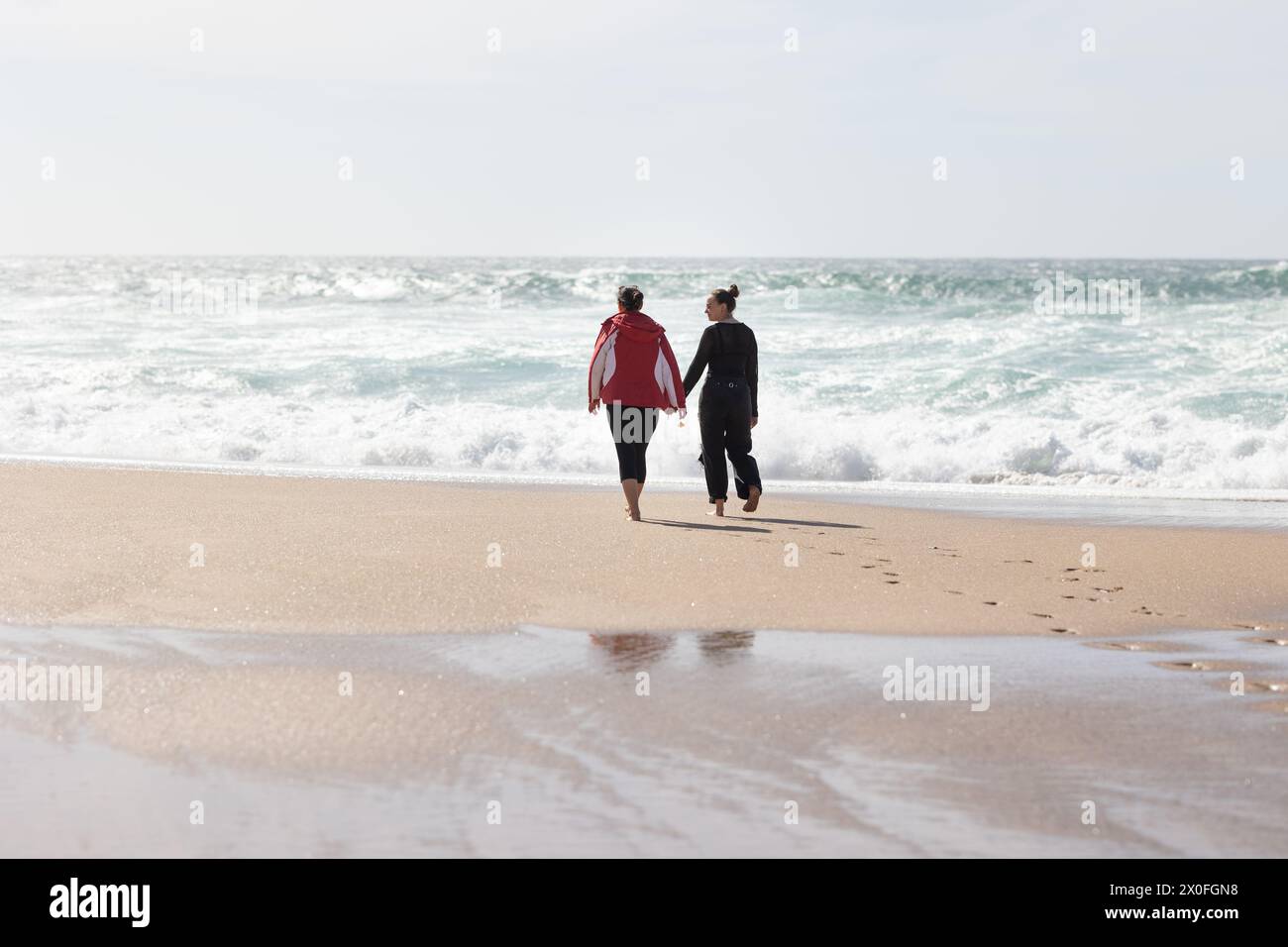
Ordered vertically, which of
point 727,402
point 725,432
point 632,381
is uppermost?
point 632,381

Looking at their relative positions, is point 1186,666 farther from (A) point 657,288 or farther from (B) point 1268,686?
(A) point 657,288

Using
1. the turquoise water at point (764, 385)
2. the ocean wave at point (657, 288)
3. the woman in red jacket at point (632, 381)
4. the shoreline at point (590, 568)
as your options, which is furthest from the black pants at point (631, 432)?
the ocean wave at point (657, 288)

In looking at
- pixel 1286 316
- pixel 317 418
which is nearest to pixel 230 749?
pixel 317 418

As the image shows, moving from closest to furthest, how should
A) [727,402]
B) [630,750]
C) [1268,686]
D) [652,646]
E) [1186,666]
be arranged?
1. [630,750]
2. [1268,686]
3. [1186,666]
4. [652,646]
5. [727,402]

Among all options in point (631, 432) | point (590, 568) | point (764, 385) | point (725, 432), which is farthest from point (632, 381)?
point (764, 385)

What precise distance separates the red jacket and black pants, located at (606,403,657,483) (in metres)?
0.05

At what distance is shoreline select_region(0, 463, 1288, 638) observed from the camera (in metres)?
6.46

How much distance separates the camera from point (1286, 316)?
27.6m

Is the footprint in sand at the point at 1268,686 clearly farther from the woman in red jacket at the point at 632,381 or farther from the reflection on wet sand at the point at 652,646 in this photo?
the woman in red jacket at the point at 632,381

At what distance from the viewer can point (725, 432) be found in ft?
33.2

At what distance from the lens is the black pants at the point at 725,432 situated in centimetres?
1002

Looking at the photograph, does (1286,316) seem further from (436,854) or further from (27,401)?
(436,854)

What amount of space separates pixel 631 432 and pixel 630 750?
535cm

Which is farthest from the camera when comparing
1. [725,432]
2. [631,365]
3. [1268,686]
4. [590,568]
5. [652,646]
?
[725,432]
